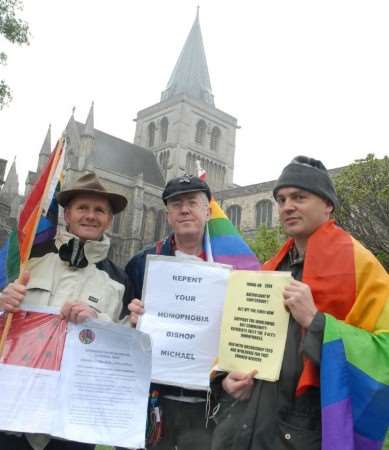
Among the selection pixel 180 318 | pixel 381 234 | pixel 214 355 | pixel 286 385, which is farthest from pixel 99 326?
pixel 381 234

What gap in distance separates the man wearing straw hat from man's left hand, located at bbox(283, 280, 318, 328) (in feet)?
3.80

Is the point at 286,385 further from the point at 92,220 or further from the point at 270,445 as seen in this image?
the point at 92,220

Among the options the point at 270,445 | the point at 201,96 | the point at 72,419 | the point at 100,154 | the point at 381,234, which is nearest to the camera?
the point at 270,445

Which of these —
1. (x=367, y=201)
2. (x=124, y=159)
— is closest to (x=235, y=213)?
(x=124, y=159)

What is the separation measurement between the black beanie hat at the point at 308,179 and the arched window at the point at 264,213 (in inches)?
1439

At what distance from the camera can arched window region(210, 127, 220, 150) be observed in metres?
52.8

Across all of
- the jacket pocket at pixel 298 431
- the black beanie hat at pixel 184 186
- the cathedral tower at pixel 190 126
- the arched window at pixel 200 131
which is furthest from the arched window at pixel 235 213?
the jacket pocket at pixel 298 431

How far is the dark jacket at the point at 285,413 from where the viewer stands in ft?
6.71

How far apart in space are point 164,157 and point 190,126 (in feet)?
14.3

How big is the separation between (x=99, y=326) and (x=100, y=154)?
4272cm

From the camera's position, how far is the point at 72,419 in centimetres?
245

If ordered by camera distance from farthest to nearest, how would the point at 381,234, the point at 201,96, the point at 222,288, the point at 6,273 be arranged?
the point at 201,96 < the point at 381,234 < the point at 6,273 < the point at 222,288

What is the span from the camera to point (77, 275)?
2.92 metres

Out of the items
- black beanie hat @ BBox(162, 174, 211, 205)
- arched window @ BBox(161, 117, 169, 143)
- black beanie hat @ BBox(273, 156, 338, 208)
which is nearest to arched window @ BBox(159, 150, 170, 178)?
arched window @ BBox(161, 117, 169, 143)
